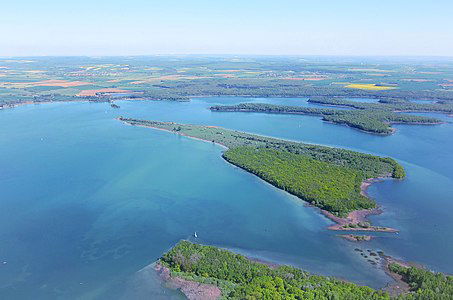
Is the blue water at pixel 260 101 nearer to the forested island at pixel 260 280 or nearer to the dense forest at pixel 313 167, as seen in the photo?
the dense forest at pixel 313 167

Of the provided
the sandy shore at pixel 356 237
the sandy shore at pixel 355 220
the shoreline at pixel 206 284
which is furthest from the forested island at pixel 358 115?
the shoreline at pixel 206 284

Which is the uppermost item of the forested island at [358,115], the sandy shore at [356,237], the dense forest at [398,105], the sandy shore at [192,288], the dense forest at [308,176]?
the dense forest at [398,105]

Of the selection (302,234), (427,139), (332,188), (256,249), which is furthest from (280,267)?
(427,139)

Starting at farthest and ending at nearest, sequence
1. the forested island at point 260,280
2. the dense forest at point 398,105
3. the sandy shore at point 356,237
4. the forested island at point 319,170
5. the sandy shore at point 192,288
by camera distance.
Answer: the dense forest at point 398,105 < the forested island at point 319,170 < the sandy shore at point 356,237 < the sandy shore at point 192,288 < the forested island at point 260,280

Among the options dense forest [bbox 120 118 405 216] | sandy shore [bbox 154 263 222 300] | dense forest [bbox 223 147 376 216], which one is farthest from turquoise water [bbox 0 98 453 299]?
dense forest [bbox 120 118 405 216]

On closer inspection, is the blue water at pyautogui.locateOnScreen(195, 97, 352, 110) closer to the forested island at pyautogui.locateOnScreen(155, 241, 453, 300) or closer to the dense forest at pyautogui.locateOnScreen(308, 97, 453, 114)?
the dense forest at pyautogui.locateOnScreen(308, 97, 453, 114)

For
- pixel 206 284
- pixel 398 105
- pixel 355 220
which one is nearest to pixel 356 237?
pixel 355 220

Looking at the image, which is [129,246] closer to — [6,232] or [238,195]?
[6,232]
